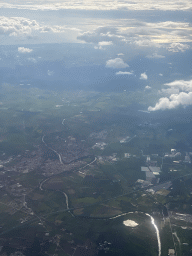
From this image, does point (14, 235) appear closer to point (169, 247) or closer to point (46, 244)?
point (46, 244)

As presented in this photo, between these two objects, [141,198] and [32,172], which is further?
[32,172]

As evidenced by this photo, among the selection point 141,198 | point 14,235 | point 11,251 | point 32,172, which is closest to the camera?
point 11,251

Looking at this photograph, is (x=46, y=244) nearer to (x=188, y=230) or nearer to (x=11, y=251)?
(x=11, y=251)

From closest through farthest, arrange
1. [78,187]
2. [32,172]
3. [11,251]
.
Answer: [11,251]
[78,187]
[32,172]

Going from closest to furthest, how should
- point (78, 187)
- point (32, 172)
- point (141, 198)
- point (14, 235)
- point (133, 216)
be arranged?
1. point (14, 235)
2. point (133, 216)
3. point (141, 198)
4. point (78, 187)
5. point (32, 172)

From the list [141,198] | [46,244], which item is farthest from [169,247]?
[46,244]

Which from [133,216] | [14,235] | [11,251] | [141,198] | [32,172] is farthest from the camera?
[32,172]

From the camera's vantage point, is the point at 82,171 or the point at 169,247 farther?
the point at 82,171

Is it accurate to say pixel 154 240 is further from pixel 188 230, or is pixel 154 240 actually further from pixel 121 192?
pixel 121 192

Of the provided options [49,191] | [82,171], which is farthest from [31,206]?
[82,171]

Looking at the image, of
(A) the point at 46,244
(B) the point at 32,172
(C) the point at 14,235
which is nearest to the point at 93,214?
(A) the point at 46,244
